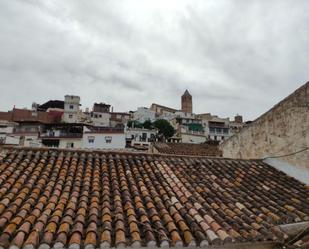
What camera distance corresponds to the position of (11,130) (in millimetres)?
54750

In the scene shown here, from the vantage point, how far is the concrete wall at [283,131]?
9023mm

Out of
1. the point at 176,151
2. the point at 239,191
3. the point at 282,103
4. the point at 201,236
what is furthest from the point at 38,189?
the point at 176,151

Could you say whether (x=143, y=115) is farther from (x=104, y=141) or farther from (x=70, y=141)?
(x=70, y=141)

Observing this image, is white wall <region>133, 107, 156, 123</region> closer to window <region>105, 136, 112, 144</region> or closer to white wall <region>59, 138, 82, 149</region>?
window <region>105, 136, 112, 144</region>

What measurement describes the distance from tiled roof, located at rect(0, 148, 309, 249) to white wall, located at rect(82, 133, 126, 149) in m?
39.1

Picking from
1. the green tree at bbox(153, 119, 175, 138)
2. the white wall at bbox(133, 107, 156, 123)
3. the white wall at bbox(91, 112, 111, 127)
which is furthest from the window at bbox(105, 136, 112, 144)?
the white wall at bbox(133, 107, 156, 123)

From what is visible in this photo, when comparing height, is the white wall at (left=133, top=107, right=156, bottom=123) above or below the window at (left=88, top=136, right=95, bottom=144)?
above

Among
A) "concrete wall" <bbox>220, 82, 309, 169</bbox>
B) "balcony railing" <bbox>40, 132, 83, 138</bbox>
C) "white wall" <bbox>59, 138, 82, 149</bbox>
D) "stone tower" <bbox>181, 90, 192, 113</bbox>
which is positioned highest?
"stone tower" <bbox>181, 90, 192, 113</bbox>

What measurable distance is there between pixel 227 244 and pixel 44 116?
188 ft

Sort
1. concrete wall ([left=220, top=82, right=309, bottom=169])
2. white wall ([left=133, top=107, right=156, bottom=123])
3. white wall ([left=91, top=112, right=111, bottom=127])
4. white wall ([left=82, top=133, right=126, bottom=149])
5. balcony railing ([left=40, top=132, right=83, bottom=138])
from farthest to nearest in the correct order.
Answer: white wall ([left=133, top=107, right=156, bottom=123]) → white wall ([left=91, top=112, right=111, bottom=127]) → balcony railing ([left=40, top=132, right=83, bottom=138]) → white wall ([left=82, top=133, right=126, bottom=149]) → concrete wall ([left=220, top=82, right=309, bottom=169])

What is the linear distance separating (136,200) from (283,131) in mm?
6425

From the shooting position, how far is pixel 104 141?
47.2 m

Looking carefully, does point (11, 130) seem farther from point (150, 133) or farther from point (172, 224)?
point (172, 224)

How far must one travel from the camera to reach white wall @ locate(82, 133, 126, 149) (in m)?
46.8
